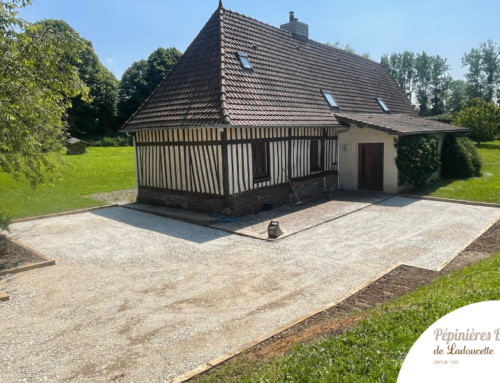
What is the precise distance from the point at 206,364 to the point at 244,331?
36.7 inches

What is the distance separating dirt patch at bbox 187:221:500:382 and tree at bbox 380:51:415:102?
223 ft

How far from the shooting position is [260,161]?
1245 cm

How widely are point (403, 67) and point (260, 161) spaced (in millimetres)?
67349

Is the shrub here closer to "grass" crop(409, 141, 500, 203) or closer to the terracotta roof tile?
"grass" crop(409, 141, 500, 203)

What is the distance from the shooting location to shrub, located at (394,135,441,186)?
14.4 meters

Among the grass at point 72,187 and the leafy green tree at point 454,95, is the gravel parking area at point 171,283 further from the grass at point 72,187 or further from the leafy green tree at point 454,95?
the leafy green tree at point 454,95

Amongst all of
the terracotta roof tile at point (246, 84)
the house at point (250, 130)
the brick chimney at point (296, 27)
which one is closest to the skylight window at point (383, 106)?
the terracotta roof tile at point (246, 84)

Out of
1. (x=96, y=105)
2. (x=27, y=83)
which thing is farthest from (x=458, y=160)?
(x=96, y=105)

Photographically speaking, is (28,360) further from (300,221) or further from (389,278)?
(300,221)

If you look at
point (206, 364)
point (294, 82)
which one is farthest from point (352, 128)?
point (206, 364)

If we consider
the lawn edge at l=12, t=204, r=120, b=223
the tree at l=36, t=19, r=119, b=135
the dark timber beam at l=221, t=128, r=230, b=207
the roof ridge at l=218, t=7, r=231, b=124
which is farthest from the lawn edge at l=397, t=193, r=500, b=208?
the tree at l=36, t=19, r=119, b=135

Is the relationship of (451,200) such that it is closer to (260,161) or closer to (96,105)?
(260,161)

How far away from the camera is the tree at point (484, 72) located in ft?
199

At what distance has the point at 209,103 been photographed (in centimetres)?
1134
